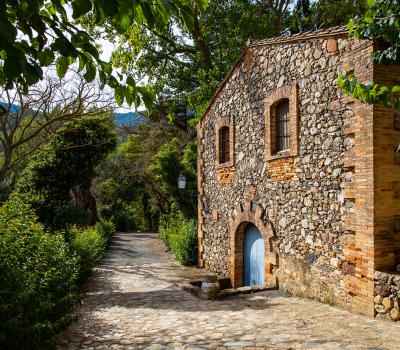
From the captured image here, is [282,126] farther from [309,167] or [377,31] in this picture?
[377,31]

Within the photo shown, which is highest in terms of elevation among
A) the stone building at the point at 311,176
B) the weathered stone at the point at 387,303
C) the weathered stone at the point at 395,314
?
the stone building at the point at 311,176

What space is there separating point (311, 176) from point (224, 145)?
4775 mm

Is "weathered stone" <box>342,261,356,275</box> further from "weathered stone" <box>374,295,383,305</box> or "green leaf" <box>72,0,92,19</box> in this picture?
"green leaf" <box>72,0,92,19</box>

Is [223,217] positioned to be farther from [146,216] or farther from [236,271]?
[146,216]

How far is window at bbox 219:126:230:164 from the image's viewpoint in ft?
40.5

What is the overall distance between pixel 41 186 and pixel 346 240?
9.76m

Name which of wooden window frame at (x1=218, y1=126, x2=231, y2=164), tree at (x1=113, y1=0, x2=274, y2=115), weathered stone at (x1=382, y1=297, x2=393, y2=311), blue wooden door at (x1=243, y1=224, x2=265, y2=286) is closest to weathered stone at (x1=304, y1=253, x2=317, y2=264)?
weathered stone at (x1=382, y1=297, x2=393, y2=311)

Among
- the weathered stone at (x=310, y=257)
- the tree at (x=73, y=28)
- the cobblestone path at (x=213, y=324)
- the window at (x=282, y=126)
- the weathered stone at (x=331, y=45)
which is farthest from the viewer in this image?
the window at (x=282, y=126)

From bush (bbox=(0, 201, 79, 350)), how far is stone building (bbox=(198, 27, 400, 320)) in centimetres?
457

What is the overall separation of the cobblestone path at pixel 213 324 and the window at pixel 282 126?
330 centimetres

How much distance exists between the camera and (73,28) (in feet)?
8.09

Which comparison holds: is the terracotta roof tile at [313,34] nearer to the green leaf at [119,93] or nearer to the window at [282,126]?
the window at [282,126]

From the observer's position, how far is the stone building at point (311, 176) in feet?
21.7

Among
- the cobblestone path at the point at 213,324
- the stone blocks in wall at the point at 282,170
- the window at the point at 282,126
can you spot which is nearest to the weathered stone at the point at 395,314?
the cobblestone path at the point at 213,324
